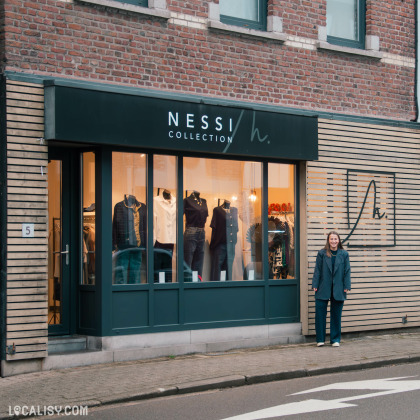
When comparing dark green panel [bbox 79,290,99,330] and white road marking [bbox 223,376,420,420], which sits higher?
dark green panel [bbox 79,290,99,330]

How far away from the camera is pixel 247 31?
1258 cm

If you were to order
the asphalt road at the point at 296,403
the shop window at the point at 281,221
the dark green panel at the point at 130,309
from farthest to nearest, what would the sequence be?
the shop window at the point at 281,221 → the dark green panel at the point at 130,309 → the asphalt road at the point at 296,403

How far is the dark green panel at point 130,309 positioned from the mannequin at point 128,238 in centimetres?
21

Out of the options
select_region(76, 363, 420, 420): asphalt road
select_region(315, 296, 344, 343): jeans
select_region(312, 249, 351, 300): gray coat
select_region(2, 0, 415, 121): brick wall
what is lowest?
select_region(76, 363, 420, 420): asphalt road

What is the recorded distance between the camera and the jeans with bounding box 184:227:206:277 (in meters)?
12.3

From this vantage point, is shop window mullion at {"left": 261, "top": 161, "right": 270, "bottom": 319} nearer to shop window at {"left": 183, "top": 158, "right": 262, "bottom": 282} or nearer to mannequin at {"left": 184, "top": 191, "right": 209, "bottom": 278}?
shop window at {"left": 183, "top": 158, "right": 262, "bottom": 282}

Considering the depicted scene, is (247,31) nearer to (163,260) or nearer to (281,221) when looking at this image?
(281,221)

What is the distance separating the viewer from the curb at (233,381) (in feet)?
28.4

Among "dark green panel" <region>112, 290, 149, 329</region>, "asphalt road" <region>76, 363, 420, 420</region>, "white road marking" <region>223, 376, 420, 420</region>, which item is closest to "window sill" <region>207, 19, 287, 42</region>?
"dark green panel" <region>112, 290, 149, 329</region>

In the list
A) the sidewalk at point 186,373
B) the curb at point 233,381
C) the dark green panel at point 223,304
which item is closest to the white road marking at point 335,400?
the curb at point 233,381

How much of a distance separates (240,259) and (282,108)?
242cm

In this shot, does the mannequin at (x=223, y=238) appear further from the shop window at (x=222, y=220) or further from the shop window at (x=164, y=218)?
the shop window at (x=164, y=218)

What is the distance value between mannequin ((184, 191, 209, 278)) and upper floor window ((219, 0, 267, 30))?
2.69m

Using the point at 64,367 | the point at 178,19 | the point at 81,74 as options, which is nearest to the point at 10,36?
the point at 81,74
